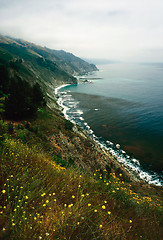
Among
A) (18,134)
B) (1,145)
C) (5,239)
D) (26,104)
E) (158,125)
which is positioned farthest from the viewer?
(158,125)

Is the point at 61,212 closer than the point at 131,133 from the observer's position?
Yes

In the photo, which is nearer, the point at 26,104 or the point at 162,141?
the point at 26,104

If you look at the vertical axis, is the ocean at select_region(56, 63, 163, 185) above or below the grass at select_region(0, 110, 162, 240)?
below

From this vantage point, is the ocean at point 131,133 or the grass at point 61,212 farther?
the ocean at point 131,133

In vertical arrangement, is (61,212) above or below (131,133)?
above

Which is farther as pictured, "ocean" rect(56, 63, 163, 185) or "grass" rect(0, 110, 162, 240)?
"ocean" rect(56, 63, 163, 185)

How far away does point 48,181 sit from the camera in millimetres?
3715

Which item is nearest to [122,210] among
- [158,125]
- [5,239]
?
[5,239]

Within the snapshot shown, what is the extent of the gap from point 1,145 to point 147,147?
104 feet

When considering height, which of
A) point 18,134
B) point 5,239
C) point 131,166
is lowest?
point 131,166

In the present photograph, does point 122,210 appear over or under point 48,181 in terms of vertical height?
under

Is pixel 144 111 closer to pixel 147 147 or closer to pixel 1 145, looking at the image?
pixel 147 147

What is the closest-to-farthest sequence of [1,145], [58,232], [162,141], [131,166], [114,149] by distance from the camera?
[58,232], [1,145], [131,166], [114,149], [162,141]

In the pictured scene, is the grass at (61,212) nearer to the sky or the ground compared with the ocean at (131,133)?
nearer to the sky
